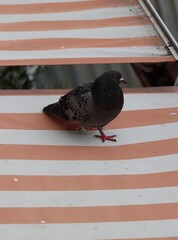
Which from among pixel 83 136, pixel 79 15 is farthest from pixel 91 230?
pixel 79 15

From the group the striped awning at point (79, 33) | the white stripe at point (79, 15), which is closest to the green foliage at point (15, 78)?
the striped awning at point (79, 33)

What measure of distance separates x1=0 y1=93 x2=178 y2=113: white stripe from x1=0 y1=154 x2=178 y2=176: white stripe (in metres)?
0.46

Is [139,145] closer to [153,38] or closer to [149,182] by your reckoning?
[149,182]

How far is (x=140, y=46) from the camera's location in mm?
3938

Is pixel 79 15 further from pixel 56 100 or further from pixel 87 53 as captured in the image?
pixel 56 100

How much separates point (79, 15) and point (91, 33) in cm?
32

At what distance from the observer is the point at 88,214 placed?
282 centimetres

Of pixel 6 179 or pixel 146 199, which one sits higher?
pixel 6 179

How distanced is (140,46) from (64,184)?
132 centimetres

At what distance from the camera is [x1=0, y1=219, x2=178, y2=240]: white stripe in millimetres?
2670

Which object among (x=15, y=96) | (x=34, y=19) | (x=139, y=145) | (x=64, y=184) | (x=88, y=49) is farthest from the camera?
(x=34, y=19)

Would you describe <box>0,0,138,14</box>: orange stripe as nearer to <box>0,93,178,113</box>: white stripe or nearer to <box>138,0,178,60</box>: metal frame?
A: <box>138,0,178,60</box>: metal frame

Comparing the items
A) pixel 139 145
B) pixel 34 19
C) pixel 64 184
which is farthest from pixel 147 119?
pixel 34 19

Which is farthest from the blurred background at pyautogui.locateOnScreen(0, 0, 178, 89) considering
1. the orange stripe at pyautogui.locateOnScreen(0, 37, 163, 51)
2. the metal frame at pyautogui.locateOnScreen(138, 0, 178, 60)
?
the orange stripe at pyautogui.locateOnScreen(0, 37, 163, 51)
